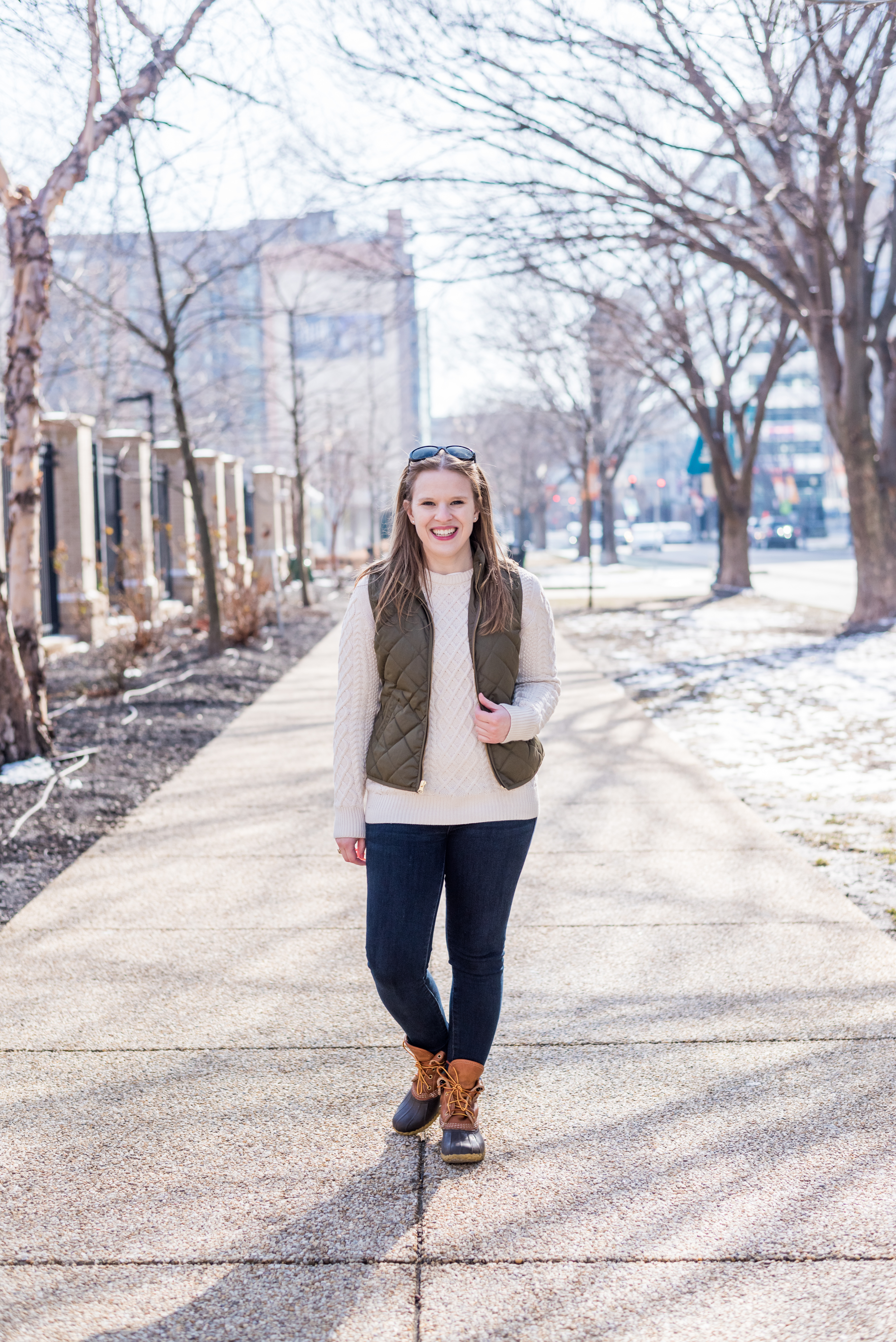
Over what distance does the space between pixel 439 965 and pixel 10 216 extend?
19.1 ft

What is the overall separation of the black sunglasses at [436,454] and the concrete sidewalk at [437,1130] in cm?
172

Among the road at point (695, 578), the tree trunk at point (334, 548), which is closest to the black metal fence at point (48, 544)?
the road at point (695, 578)

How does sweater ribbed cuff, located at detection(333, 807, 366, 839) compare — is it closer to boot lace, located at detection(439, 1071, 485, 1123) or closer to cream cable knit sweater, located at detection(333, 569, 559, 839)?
cream cable knit sweater, located at detection(333, 569, 559, 839)

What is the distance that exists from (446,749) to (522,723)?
19 cm

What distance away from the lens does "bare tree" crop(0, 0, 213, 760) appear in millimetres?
8219

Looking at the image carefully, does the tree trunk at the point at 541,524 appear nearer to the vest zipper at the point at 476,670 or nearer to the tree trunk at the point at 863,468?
the tree trunk at the point at 863,468

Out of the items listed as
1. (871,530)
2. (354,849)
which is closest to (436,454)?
(354,849)

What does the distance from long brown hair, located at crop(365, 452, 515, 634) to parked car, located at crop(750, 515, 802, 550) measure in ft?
178

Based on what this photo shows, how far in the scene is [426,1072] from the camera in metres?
3.38

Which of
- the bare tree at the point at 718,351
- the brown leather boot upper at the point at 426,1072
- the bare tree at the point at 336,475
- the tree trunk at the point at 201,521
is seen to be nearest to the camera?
the brown leather boot upper at the point at 426,1072

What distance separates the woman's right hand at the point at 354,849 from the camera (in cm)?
320

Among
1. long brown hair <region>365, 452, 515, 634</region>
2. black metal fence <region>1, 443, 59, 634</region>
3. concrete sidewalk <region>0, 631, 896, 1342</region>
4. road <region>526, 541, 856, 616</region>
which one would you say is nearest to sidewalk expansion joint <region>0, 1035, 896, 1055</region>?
concrete sidewalk <region>0, 631, 896, 1342</region>

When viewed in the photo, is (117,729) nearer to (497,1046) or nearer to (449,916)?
(497,1046)

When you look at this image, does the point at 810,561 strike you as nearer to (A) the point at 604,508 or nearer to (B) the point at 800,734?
(A) the point at 604,508
